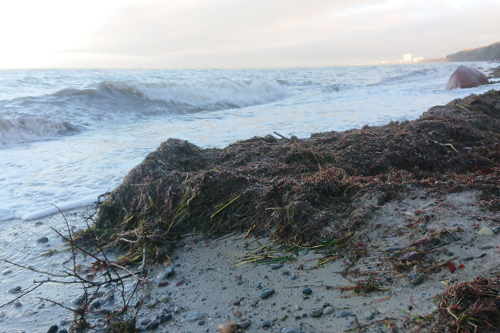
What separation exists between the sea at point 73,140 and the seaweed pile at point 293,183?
2.27 ft

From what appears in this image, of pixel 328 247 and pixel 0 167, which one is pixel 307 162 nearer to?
pixel 328 247

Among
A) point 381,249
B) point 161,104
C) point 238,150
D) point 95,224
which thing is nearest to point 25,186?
point 95,224

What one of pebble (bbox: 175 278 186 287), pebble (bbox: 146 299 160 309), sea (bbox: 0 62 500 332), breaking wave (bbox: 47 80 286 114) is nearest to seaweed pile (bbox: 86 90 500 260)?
pebble (bbox: 175 278 186 287)

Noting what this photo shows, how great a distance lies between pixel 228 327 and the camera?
1806mm

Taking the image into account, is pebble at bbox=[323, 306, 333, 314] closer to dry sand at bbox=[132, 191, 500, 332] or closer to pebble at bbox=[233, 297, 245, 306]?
dry sand at bbox=[132, 191, 500, 332]

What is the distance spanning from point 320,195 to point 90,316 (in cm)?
193

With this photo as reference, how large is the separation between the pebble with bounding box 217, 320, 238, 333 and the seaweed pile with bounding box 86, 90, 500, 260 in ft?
2.66

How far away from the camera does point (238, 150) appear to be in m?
4.58

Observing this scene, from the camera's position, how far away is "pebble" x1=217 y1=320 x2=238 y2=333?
5.88ft

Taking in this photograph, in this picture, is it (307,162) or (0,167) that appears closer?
(307,162)

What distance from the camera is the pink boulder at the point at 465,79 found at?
13805mm

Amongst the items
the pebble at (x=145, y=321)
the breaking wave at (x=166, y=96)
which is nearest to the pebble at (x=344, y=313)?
the pebble at (x=145, y=321)

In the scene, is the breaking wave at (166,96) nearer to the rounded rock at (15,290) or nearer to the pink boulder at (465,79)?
the pink boulder at (465,79)

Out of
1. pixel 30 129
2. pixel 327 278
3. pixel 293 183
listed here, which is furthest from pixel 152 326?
pixel 30 129
